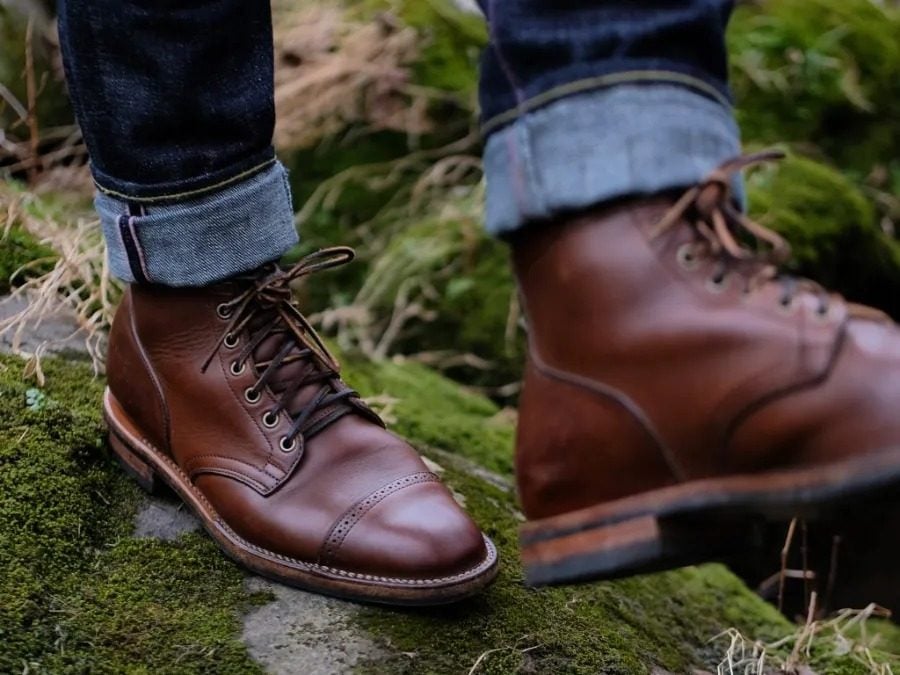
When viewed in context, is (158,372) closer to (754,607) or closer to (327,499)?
(327,499)

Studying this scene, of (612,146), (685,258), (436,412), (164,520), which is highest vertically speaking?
(612,146)

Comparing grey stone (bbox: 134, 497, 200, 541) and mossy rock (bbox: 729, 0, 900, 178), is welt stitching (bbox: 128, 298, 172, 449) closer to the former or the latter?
grey stone (bbox: 134, 497, 200, 541)

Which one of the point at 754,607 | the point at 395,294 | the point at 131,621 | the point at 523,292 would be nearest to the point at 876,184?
the point at 395,294

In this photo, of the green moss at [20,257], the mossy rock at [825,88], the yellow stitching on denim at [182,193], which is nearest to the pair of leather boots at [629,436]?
the yellow stitching on denim at [182,193]

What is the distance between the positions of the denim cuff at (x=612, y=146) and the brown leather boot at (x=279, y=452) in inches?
18.6

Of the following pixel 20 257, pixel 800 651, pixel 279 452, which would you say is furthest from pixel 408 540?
pixel 20 257

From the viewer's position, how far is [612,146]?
105 centimetres

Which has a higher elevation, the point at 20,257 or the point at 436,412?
the point at 20,257

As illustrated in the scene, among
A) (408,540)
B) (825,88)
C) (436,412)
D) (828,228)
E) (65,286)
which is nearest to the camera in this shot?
(408,540)

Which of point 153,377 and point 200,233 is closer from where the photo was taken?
point 200,233

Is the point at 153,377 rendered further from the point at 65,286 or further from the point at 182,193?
the point at 65,286

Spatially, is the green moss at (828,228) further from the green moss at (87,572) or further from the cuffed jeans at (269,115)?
the green moss at (87,572)

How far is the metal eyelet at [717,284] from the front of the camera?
1076mm

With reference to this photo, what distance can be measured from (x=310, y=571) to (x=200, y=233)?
1.62ft
